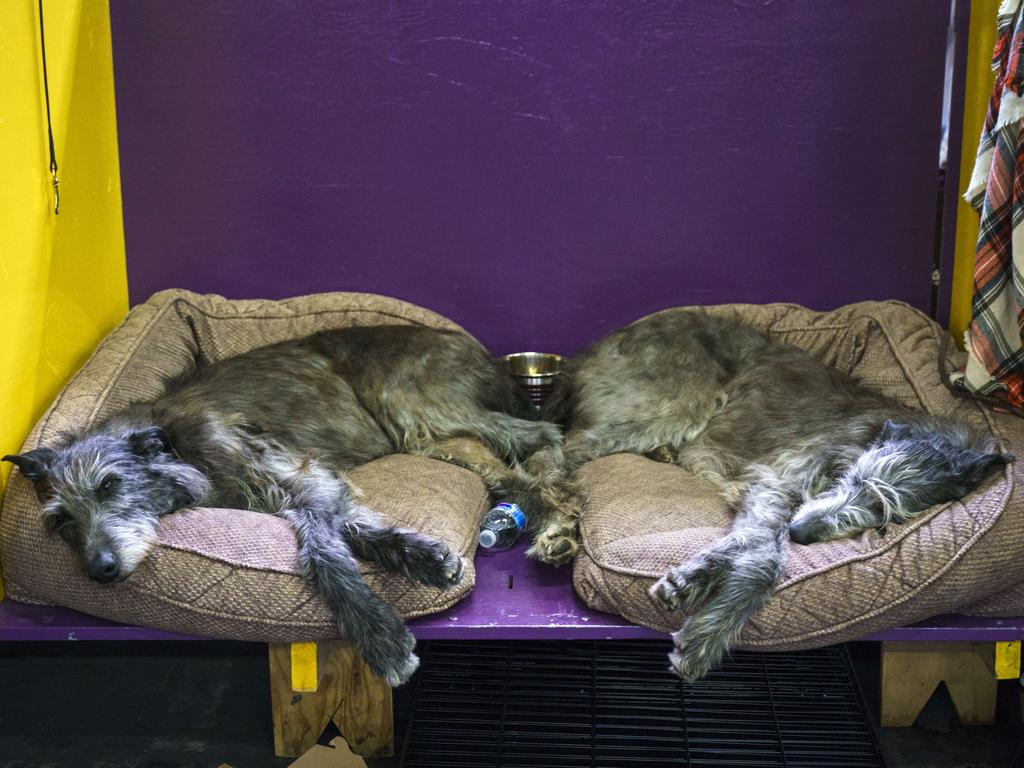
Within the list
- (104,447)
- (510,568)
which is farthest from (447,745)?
(104,447)

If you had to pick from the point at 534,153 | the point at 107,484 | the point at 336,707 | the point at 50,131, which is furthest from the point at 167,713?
the point at 534,153

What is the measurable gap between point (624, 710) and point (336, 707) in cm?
86

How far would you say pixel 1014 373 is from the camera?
3010 millimetres

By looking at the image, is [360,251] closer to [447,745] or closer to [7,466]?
[7,466]

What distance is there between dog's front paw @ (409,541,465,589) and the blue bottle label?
21.6 inches

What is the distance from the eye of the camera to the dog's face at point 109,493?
258cm

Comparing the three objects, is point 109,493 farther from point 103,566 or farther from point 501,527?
point 501,527

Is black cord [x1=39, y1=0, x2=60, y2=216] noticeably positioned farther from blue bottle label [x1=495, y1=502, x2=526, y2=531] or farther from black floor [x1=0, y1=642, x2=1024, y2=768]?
blue bottle label [x1=495, y1=502, x2=526, y2=531]

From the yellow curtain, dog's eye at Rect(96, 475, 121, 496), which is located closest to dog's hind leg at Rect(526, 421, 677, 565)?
dog's eye at Rect(96, 475, 121, 496)

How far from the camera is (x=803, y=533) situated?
8.91ft

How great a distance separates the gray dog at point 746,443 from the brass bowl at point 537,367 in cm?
20

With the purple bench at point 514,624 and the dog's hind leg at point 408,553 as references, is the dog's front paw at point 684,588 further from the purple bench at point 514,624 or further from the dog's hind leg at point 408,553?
the dog's hind leg at point 408,553

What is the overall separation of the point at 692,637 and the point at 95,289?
260 cm

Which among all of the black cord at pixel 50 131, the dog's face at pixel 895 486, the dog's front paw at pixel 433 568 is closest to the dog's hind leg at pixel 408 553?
the dog's front paw at pixel 433 568
